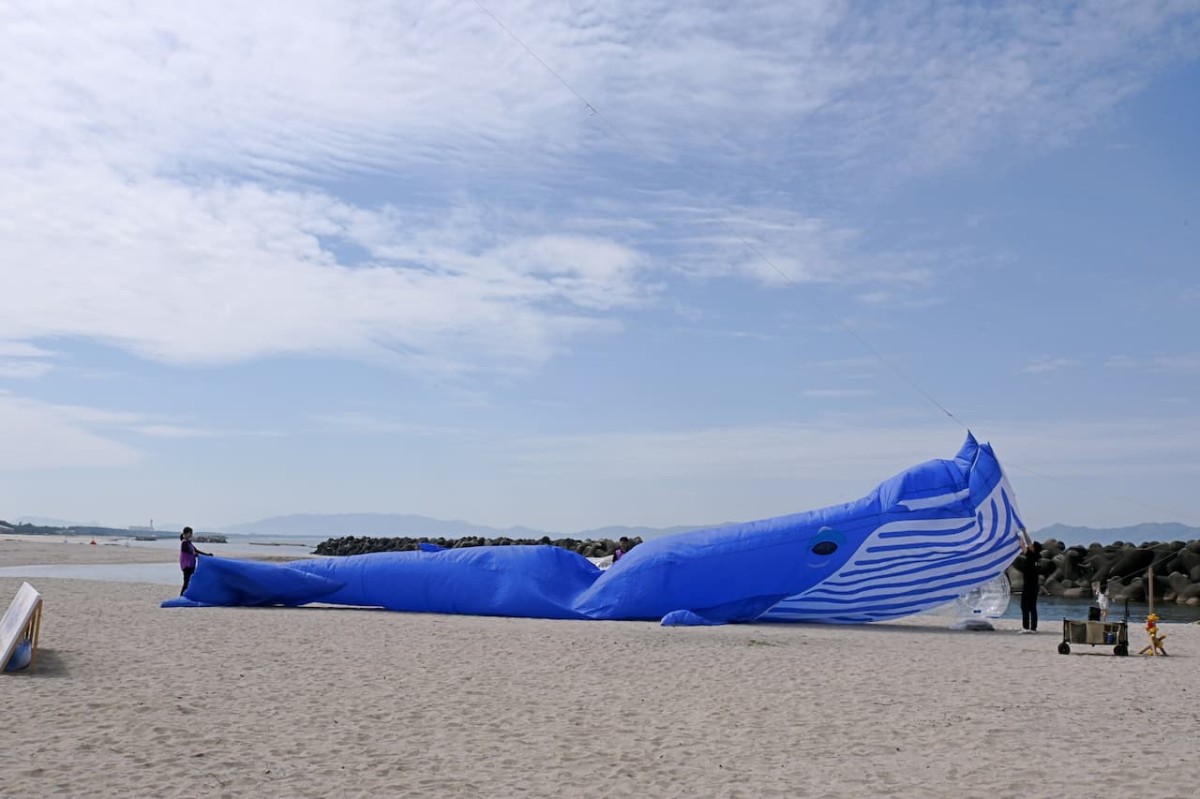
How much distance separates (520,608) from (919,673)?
6.34m

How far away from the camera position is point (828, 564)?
45.7ft

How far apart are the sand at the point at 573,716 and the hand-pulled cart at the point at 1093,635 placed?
15 centimetres

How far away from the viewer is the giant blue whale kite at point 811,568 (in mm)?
13773

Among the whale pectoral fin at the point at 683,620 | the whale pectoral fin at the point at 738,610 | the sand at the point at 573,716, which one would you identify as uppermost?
the whale pectoral fin at the point at 738,610

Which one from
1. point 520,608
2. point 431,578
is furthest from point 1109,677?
point 431,578

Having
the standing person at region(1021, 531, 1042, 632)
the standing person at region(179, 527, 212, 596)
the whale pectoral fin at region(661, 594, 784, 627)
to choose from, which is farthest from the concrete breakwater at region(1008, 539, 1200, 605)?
the standing person at region(179, 527, 212, 596)

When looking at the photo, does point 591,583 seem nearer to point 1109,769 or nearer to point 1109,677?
point 1109,677

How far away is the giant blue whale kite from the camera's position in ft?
45.2

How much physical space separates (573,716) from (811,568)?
719 centimetres

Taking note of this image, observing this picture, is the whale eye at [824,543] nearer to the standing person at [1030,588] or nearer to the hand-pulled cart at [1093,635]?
the standing person at [1030,588]

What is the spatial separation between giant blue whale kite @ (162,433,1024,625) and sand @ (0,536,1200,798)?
6.12 feet

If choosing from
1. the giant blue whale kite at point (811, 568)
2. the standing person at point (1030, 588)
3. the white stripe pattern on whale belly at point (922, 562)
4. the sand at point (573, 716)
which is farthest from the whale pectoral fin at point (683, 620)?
the standing person at point (1030, 588)

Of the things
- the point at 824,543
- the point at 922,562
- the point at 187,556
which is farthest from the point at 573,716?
the point at 187,556

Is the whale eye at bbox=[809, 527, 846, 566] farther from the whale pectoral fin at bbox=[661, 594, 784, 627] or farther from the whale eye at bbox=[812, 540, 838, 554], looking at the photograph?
the whale pectoral fin at bbox=[661, 594, 784, 627]
